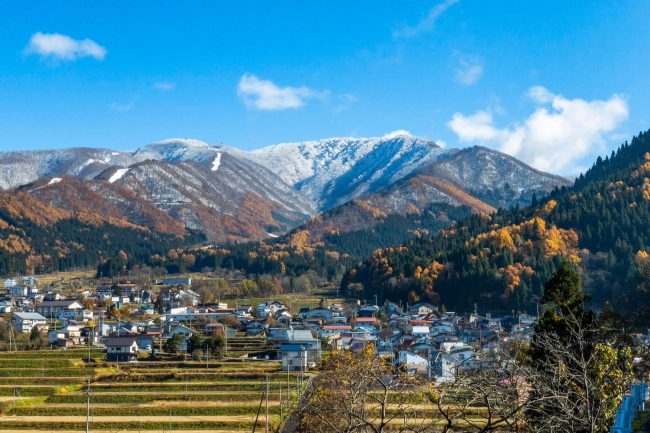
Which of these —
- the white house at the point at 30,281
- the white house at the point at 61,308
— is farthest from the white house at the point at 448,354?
the white house at the point at 30,281

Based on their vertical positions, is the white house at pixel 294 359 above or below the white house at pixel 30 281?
below

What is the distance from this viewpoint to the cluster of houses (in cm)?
4331

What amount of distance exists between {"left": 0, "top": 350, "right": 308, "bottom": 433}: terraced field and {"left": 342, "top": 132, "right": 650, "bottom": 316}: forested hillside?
34.1m

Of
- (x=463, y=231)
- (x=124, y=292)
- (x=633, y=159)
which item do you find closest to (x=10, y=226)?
(x=124, y=292)

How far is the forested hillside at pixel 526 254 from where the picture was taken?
6856 cm

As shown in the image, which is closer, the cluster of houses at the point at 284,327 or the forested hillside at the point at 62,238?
the cluster of houses at the point at 284,327

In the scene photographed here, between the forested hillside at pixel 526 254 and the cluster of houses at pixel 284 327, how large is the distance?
455 centimetres

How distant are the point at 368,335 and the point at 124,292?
127ft

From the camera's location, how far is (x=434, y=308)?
69938 mm

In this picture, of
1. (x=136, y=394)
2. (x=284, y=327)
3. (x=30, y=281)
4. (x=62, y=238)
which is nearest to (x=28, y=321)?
(x=284, y=327)

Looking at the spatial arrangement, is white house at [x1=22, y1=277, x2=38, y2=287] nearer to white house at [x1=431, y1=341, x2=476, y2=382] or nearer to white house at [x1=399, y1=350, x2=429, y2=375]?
white house at [x1=431, y1=341, x2=476, y2=382]

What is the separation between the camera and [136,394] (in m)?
32.4

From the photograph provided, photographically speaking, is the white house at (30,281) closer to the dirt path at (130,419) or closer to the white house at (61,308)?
the white house at (61,308)

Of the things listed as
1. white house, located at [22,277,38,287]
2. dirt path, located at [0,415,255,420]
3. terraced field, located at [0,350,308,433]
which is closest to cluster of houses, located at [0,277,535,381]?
terraced field, located at [0,350,308,433]
